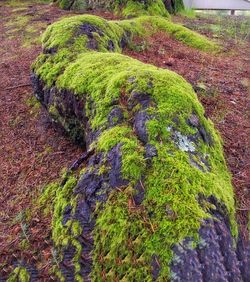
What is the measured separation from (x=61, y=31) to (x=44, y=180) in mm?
2496

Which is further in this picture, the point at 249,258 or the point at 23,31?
the point at 23,31

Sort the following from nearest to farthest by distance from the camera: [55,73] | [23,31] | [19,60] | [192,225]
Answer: [192,225], [55,73], [19,60], [23,31]

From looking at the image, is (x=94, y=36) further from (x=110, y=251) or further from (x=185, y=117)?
(x=110, y=251)

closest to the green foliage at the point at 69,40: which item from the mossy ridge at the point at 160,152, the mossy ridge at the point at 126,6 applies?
the mossy ridge at the point at 160,152

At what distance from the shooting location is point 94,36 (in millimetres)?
5273

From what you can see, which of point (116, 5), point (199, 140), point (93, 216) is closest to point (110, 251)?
point (93, 216)

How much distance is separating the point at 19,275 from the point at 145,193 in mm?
1248

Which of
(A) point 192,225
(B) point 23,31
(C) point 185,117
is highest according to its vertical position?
(C) point 185,117

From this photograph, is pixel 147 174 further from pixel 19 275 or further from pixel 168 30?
pixel 168 30

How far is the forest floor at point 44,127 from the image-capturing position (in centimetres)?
310

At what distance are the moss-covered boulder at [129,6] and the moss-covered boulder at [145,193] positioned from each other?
20.9 feet

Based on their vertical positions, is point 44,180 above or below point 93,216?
below

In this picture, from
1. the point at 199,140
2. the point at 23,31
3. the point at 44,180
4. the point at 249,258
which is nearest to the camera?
the point at 249,258

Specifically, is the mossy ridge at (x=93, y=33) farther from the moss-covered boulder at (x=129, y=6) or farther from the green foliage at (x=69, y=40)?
the moss-covered boulder at (x=129, y=6)
